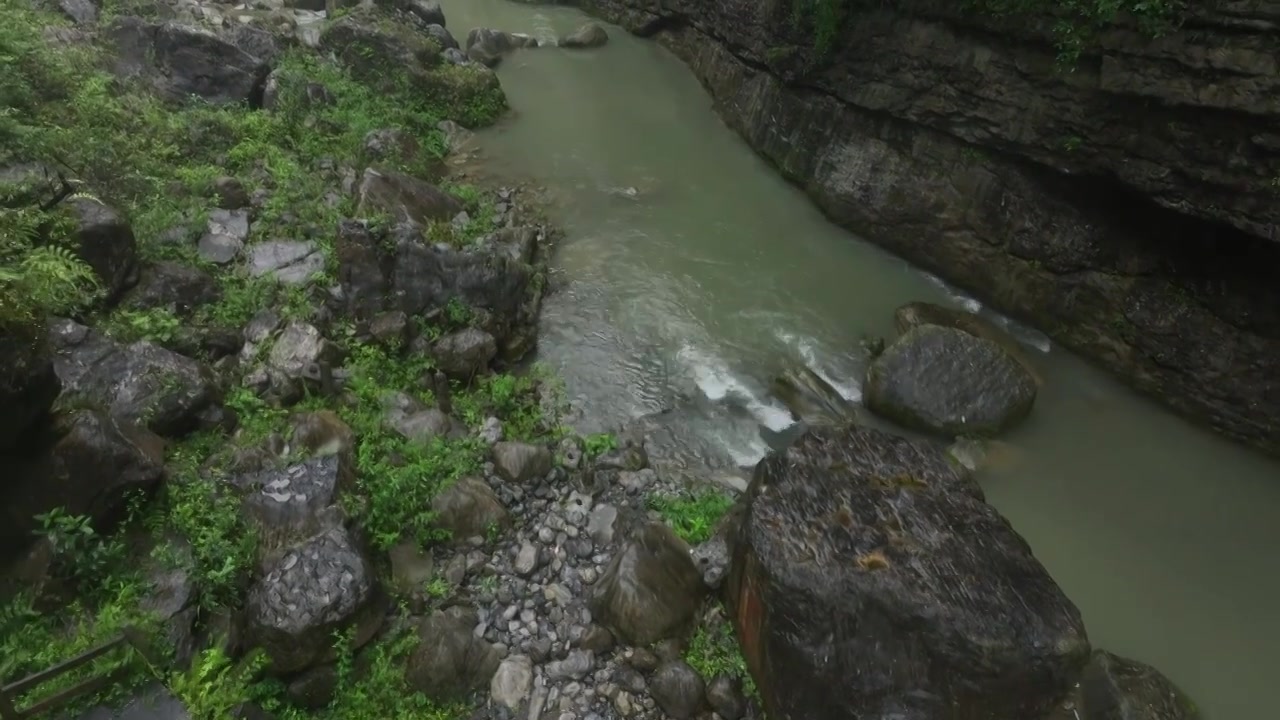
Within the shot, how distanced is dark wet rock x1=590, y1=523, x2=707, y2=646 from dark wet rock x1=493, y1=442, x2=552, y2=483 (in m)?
1.50

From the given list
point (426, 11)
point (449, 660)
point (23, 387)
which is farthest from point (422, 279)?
point (426, 11)

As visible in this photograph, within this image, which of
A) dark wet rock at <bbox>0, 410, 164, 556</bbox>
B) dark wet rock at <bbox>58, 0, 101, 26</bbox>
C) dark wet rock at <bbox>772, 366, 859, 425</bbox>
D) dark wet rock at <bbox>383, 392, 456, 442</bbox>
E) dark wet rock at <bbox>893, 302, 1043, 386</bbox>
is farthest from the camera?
dark wet rock at <bbox>58, 0, 101, 26</bbox>

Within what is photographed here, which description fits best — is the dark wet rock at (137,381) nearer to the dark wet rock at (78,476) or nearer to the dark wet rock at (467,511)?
the dark wet rock at (78,476)

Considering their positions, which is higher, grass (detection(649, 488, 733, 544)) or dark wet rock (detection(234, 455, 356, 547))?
dark wet rock (detection(234, 455, 356, 547))

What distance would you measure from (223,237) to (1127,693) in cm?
1086

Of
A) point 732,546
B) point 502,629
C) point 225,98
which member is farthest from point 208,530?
point 225,98

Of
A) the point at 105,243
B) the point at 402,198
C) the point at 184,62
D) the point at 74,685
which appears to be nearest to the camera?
the point at 74,685

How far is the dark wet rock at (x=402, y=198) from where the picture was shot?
412 inches

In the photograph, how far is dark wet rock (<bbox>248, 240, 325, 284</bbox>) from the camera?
9069 mm

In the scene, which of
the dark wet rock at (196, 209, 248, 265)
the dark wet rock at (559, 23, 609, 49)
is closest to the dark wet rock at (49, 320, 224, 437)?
the dark wet rock at (196, 209, 248, 265)

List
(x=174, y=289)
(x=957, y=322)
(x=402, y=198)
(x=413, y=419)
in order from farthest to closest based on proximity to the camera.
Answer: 1. (x=402, y=198)
2. (x=957, y=322)
3. (x=174, y=289)
4. (x=413, y=419)

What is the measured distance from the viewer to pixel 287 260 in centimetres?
932

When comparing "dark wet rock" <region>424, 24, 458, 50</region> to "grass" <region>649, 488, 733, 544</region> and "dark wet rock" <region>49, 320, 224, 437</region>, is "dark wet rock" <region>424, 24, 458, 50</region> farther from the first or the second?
"grass" <region>649, 488, 733, 544</region>

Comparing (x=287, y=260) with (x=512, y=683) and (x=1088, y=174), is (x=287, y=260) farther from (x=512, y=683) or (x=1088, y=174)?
(x=1088, y=174)
